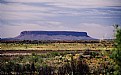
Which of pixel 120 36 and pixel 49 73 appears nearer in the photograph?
pixel 120 36

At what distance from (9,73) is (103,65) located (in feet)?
22.7

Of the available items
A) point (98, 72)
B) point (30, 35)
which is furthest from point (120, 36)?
point (30, 35)

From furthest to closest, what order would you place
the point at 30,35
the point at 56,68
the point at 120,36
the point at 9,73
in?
the point at 30,35
the point at 56,68
the point at 9,73
the point at 120,36

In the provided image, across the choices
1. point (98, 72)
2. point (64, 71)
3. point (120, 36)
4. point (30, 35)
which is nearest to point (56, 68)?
point (64, 71)

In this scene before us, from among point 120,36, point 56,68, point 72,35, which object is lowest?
point 72,35

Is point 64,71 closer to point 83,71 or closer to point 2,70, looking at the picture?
point 83,71

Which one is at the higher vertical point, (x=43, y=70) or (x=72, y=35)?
(x=43, y=70)

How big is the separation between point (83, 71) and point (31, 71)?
3.45 meters

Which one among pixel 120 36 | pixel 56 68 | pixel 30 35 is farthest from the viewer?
pixel 30 35

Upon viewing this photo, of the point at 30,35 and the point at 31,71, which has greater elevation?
the point at 31,71

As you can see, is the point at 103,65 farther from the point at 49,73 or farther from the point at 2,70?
the point at 2,70

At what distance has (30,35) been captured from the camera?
14562 centimetres

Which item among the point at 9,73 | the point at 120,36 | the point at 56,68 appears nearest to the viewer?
the point at 120,36

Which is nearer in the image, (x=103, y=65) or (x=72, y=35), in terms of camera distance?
(x=103, y=65)
